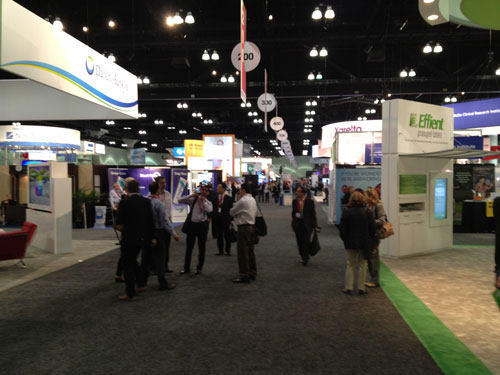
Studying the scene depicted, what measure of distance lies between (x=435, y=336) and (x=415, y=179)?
191 inches

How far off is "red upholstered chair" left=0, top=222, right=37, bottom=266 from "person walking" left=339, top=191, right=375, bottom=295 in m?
5.44

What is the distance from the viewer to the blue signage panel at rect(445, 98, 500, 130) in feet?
38.4

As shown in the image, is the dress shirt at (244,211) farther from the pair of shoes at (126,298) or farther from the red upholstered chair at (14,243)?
the red upholstered chair at (14,243)

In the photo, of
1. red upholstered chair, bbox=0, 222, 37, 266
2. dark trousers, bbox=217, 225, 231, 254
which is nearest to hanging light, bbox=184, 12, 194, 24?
dark trousers, bbox=217, 225, 231, 254

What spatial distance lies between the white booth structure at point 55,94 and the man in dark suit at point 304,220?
13.4 ft

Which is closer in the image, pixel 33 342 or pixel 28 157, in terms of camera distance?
pixel 33 342

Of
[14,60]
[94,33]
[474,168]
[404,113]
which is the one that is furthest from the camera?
[474,168]

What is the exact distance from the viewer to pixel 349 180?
13.3 meters

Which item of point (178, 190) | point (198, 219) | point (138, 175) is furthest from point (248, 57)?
point (178, 190)

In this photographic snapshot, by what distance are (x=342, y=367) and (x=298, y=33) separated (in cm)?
1118

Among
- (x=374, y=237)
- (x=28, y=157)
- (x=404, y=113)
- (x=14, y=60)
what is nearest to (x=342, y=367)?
(x=374, y=237)

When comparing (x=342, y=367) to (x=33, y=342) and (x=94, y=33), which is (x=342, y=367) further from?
(x=94, y=33)

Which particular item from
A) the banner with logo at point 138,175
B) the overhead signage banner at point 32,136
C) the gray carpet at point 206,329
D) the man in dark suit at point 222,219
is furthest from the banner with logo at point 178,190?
the overhead signage banner at point 32,136

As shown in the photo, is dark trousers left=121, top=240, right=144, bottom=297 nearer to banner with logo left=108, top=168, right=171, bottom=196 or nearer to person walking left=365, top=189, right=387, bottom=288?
person walking left=365, top=189, right=387, bottom=288
